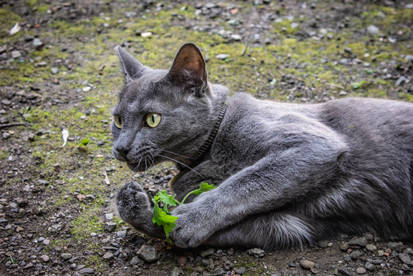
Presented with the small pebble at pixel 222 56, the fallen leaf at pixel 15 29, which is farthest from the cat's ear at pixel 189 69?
the fallen leaf at pixel 15 29

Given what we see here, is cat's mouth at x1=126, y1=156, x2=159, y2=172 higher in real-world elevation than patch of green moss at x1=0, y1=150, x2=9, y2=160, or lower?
higher

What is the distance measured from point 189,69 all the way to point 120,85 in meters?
1.71

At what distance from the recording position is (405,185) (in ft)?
7.47

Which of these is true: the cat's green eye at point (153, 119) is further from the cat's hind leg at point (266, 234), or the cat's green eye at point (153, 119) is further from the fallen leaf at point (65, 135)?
the fallen leaf at point (65, 135)

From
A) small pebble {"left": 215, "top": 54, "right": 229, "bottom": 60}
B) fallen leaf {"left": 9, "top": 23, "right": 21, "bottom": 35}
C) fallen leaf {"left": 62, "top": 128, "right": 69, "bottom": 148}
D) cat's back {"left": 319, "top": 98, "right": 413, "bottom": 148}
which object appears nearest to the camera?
cat's back {"left": 319, "top": 98, "right": 413, "bottom": 148}

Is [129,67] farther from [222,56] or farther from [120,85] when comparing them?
[222,56]

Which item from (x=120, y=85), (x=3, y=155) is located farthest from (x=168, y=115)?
(x=120, y=85)

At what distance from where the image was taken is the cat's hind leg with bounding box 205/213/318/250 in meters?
2.26

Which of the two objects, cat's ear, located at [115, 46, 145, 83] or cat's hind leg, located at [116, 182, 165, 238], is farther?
cat's ear, located at [115, 46, 145, 83]

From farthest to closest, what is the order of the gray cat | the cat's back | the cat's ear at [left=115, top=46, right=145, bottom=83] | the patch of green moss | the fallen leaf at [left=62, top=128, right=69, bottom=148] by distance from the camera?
1. the fallen leaf at [left=62, top=128, right=69, bottom=148]
2. the patch of green moss
3. the cat's ear at [left=115, top=46, right=145, bottom=83]
4. the cat's back
5. the gray cat

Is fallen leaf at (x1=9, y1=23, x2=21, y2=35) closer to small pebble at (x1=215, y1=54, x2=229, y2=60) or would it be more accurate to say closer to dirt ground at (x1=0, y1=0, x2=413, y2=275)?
dirt ground at (x1=0, y1=0, x2=413, y2=275)

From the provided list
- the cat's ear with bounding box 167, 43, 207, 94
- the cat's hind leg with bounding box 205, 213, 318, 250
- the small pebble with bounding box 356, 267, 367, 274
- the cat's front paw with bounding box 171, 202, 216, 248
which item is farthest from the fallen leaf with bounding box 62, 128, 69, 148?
→ the small pebble with bounding box 356, 267, 367, 274

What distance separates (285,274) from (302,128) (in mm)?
853

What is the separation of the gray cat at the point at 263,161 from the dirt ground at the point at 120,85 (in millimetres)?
145
